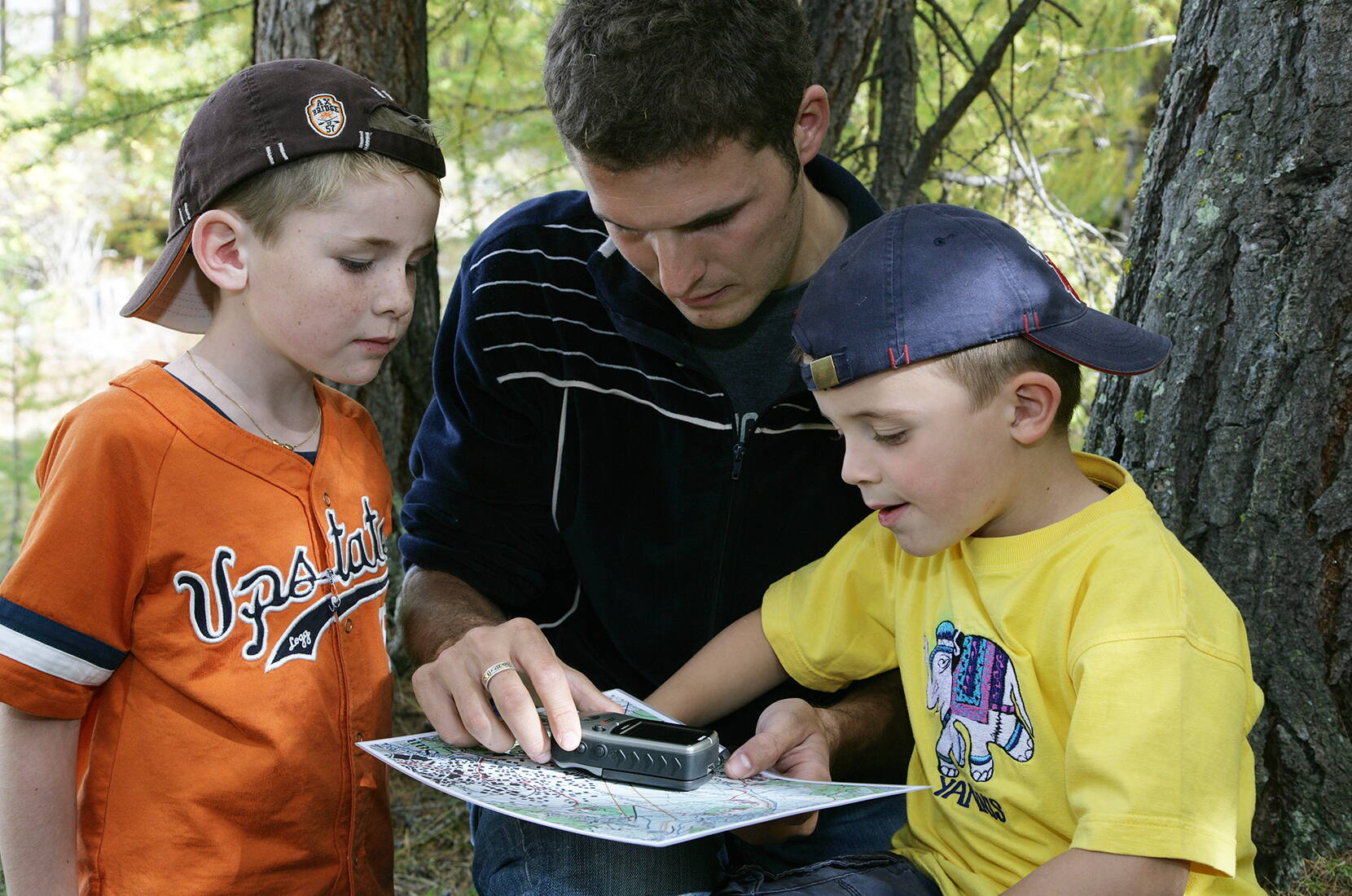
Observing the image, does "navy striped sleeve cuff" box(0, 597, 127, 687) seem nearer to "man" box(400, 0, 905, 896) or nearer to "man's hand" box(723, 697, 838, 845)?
"man" box(400, 0, 905, 896)

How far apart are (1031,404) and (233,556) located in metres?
1.31

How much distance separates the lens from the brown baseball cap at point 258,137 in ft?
5.80

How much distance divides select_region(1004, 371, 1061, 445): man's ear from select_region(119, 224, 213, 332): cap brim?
55.6 inches

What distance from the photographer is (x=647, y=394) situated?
86.0 inches

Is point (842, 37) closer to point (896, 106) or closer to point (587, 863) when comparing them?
point (896, 106)

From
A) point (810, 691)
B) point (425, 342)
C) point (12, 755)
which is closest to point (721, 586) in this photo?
point (810, 691)

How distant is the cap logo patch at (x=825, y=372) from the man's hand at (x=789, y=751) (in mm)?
583

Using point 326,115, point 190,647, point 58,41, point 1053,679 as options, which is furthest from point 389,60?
point 58,41

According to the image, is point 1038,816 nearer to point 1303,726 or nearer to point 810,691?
point 1303,726

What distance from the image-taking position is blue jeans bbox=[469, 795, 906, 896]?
66.4 inches

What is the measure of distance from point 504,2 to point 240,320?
291 centimetres

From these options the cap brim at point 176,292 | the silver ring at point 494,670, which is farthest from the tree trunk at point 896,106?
the silver ring at point 494,670

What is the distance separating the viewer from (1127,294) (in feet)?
7.25

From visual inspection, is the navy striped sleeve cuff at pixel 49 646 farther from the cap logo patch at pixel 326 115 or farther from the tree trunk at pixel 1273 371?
the tree trunk at pixel 1273 371
